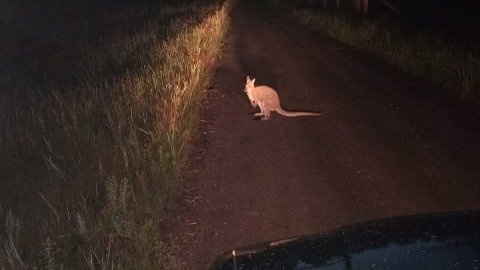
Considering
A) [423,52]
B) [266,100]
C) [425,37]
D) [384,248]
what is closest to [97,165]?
[266,100]

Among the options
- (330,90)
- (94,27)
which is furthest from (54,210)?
(94,27)

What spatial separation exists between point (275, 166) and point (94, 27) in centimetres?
2973

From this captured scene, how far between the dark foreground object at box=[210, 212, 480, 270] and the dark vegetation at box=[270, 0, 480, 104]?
8.64 metres

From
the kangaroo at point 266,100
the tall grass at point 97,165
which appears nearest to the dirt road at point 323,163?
the kangaroo at point 266,100

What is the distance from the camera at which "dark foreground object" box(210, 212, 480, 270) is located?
99.2 inches

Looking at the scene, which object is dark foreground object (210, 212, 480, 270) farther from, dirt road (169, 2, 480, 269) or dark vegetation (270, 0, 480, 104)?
dark vegetation (270, 0, 480, 104)

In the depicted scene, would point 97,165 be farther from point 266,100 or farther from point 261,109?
point 261,109

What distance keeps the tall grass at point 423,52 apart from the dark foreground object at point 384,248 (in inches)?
346

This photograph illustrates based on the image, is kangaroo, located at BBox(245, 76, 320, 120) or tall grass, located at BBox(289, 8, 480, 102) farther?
tall grass, located at BBox(289, 8, 480, 102)

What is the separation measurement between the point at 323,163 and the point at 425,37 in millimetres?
10537

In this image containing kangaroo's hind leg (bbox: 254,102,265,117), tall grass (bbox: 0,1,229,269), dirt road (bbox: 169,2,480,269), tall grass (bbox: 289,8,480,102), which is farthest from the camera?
tall grass (bbox: 289,8,480,102)

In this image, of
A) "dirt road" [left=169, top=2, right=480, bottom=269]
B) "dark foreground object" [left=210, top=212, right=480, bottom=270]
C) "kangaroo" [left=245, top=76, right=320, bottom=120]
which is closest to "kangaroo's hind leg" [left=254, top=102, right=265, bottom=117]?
"kangaroo" [left=245, top=76, right=320, bottom=120]

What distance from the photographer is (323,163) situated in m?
7.89

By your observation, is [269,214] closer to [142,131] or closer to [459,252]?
[142,131]
